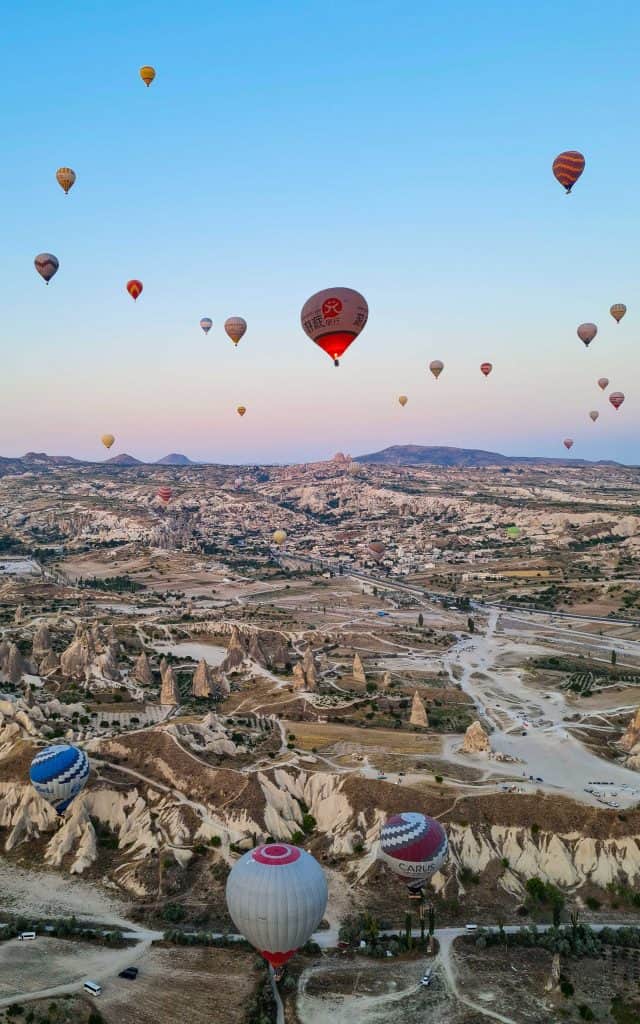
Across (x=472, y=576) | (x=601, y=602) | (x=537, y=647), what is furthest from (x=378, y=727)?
(x=472, y=576)

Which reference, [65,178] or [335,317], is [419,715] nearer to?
[335,317]

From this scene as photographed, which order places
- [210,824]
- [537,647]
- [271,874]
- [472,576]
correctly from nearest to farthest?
[271,874] → [210,824] → [537,647] → [472,576]

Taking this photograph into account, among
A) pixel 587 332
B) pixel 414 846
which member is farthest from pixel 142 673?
pixel 587 332

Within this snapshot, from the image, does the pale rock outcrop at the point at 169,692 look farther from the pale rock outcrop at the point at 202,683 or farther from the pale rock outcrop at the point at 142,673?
the pale rock outcrop at the point at 142,673

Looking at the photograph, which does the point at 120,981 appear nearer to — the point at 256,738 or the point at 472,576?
the point at 256,738

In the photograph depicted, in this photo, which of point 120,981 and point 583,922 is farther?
point 583,922

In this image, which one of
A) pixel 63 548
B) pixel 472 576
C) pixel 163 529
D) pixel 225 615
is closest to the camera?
pixel 225 615

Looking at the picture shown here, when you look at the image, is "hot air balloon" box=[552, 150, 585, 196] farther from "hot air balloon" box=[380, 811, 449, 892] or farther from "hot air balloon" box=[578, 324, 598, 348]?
"hot air balloon" box=[380, 811, 449, 892]

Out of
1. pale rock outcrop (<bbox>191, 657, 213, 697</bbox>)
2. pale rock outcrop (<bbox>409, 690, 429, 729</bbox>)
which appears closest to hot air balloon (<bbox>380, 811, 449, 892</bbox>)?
pale rock outcrop (<bbox>409, 690, 429, 729</bbox>)
